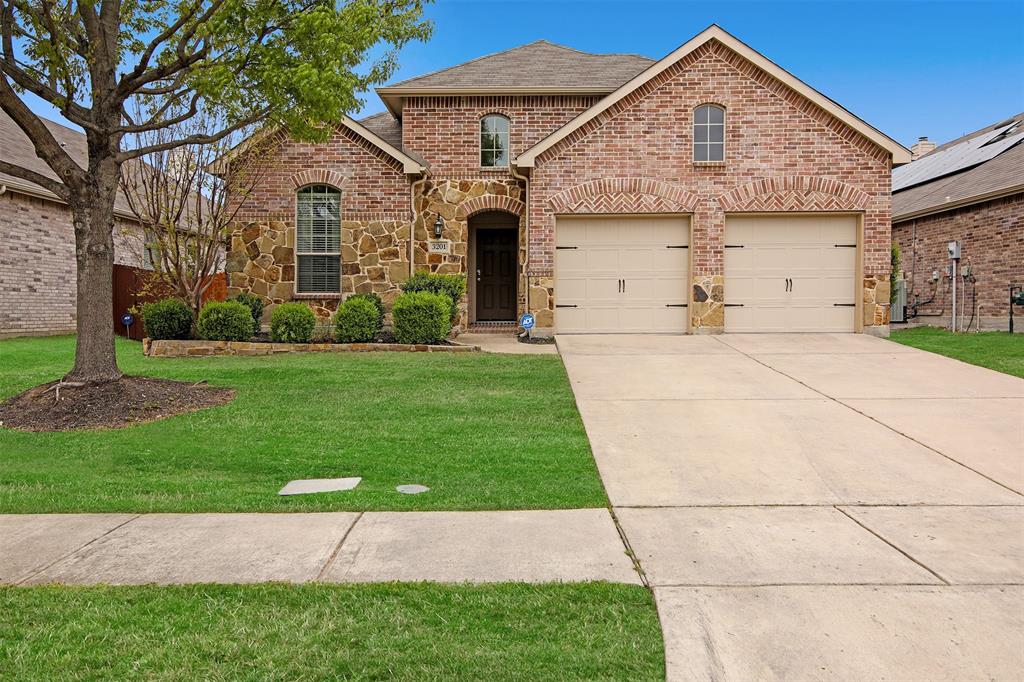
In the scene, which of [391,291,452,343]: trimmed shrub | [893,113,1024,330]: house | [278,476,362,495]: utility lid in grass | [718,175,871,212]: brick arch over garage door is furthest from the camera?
[893,113,1024,330]: house

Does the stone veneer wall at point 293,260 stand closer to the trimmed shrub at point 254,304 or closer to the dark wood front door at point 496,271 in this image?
the trimmed shrub at point 254,304

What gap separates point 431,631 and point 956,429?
21.4ft

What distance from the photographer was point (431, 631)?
3.21 m

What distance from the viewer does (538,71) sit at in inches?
711

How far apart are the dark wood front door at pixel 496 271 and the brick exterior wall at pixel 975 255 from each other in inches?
484

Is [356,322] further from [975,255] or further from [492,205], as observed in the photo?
[975,255]

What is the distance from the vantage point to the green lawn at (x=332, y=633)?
2914 millimetres

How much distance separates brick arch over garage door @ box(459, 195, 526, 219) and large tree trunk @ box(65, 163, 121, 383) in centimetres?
881

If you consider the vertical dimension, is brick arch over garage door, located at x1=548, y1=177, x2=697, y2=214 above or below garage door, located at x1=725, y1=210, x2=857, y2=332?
above

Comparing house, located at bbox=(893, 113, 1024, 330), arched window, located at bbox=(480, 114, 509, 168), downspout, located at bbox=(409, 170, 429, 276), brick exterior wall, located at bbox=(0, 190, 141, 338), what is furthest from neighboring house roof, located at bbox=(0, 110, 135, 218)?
house, located at bbox=(893, 113, 1024, 330)

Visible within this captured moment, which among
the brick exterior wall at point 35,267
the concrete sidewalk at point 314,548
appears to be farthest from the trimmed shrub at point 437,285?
the concrete sidewalk at point 314,548

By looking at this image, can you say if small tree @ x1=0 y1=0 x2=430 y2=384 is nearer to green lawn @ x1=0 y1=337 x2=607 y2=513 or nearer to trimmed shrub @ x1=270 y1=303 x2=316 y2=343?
green lawn @ x1=0 y1=337 x2=607 y2=513

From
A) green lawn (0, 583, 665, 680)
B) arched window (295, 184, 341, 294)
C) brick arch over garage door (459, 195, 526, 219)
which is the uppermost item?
brick arch over garage door (459, 195, 526, 219)

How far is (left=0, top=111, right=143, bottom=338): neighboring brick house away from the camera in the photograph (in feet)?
56.2
